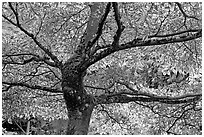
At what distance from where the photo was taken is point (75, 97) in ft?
13.4

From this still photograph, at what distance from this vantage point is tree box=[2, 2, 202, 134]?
418 cm

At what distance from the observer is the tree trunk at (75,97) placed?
4.09m

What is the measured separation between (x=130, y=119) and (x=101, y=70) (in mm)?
1521

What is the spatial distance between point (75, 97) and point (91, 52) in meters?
0.63

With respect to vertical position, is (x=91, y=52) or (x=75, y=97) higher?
(x=91, y=52)

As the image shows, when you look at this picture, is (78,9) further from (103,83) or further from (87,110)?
(87,110)

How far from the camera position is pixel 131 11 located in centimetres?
532

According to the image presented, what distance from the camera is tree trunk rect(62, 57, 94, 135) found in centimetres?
409

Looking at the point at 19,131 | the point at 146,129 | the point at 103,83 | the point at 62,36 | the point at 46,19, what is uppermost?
the point at 46,19

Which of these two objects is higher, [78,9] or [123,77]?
[78,9]

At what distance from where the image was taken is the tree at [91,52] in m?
4.18

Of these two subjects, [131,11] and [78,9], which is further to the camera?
[78,9]

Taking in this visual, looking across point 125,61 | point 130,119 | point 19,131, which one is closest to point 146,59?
point 125,61

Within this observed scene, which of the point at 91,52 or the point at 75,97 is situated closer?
the point at 75,97
